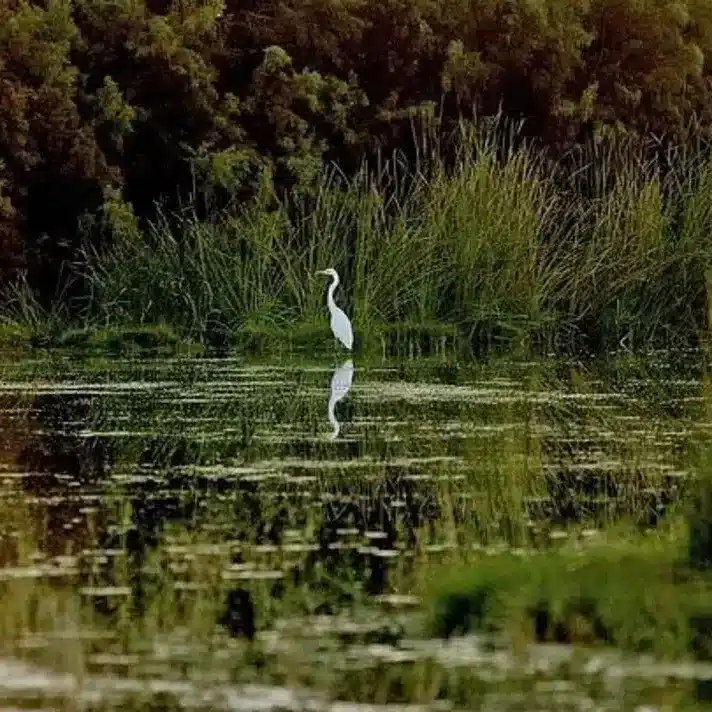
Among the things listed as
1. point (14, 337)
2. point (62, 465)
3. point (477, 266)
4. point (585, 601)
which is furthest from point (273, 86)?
point (585, 601)

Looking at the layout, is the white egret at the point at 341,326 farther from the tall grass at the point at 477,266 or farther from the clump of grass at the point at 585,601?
the clump of grass at the point at 585,601

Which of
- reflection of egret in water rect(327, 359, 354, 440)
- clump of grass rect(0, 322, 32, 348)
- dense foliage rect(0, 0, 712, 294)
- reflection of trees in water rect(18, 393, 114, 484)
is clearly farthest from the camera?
dense foliage rect(0, 0, 712, 294)

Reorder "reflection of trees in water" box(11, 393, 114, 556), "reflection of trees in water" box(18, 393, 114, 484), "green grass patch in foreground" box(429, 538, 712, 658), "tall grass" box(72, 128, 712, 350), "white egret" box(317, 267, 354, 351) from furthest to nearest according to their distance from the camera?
1. "tall grass" box(72, 128, 712, 350)
2. "white egret" box(317, 267, 354, 351)
3. "reflection of trees in water" box(18, 393, 114, 484)
4. "reflection of trees in water" box(11, 393, 114, 556)
5. "green grass patch in foreground" box(429, 538, 712, 658)

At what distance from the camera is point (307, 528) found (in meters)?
5.87

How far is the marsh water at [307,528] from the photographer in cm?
389

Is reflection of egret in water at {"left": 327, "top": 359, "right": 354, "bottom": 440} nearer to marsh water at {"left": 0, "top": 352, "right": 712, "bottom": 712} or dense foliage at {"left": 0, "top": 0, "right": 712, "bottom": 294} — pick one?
marsh water at {"left": 0, "top": 352, "right": 712, "bottom": 712}

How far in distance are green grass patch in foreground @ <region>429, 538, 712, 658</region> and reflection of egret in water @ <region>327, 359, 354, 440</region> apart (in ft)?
12.7

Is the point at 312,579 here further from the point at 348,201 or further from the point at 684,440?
the point at 348,201

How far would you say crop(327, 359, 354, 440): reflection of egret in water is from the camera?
936 centimetres

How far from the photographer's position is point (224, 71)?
24062mm

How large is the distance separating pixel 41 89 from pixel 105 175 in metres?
1.13

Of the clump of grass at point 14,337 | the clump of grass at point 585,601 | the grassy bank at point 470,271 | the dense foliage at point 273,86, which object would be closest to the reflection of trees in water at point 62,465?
the clump of grass at point 585,601

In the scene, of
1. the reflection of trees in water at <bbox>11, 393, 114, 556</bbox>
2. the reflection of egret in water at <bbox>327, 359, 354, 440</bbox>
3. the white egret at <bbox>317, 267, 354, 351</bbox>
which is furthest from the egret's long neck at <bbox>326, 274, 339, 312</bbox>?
the reflection of trees in water at <bbox>11, 393, 114, 556</bbox>

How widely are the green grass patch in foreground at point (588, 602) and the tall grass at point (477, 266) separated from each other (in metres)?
12.1
